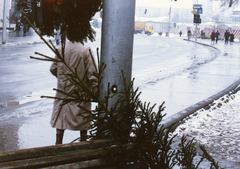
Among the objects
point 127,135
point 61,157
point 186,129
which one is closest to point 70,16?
point 127,135

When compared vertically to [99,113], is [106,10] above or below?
above

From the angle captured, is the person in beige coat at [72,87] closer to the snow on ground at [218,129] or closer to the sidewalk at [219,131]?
the sidewalk at [219,131]

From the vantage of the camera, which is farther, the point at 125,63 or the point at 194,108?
the point at 194,108

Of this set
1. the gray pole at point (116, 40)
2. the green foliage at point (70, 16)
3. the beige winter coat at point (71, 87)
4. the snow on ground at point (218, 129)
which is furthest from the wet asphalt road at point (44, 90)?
the gray pole at point (116, 40)

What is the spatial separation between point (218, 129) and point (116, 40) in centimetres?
354

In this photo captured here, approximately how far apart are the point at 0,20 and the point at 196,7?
2240 cm

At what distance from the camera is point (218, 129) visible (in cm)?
664

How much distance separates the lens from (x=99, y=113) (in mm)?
3605

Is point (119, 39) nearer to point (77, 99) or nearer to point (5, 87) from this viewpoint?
point (77, 99)

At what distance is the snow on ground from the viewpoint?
5.44 metres

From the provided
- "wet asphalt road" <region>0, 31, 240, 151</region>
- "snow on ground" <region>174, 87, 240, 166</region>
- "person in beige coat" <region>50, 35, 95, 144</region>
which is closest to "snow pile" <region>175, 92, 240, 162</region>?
"snow on ground" <region>174, 87, 240, 166</region>

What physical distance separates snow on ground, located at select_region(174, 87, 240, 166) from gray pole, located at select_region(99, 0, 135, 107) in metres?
2.08

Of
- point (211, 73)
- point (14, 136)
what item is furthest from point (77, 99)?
point (211, 73)

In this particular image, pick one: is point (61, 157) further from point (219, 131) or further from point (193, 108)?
point (193, 108)
